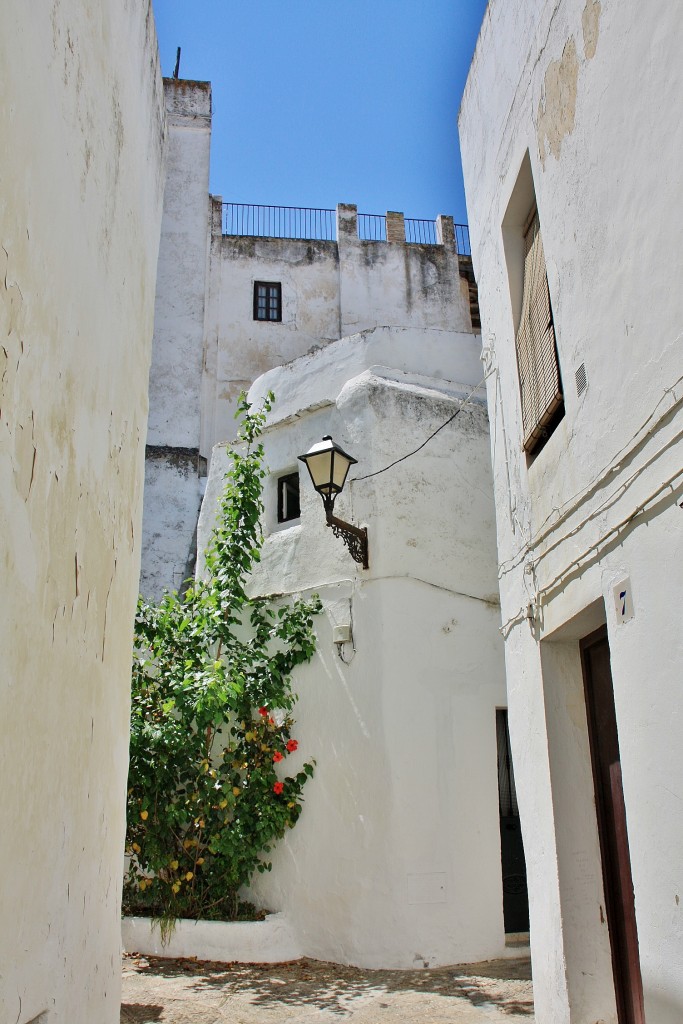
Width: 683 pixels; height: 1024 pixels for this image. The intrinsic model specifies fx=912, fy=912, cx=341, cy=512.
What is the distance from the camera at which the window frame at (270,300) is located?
18.0m

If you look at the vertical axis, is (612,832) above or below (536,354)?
below

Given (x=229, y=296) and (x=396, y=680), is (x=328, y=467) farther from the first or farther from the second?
(x=229, y=296)

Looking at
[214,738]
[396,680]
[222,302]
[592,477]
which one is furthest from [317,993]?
[222,302]

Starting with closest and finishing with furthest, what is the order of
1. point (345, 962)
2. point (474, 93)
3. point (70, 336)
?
1. point (70, 336)
2. point (474, 93)
3. point (345, 962)

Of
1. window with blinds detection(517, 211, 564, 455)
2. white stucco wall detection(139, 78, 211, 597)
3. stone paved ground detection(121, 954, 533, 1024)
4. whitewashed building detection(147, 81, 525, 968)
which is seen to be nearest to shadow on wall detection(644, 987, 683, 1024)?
stone paved ground detection(121, 954, 533, 1024)

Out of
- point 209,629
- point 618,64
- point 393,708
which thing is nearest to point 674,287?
point 618,64

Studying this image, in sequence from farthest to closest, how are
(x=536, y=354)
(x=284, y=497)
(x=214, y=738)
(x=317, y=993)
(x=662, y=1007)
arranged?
1. (x=284, y=497)
2. (x=214, y=738)
3. (x=317, y=993)
4. (x=536, y=354)
5. (x=662, y=1007)

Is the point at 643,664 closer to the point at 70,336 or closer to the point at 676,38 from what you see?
the point at 676,38

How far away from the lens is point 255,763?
8266mm

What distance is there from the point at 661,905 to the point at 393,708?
4637 millimetres

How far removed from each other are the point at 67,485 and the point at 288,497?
5.93m

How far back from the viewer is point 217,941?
24.4 feet

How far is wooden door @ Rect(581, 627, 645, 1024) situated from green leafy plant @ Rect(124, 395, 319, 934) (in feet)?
12.9

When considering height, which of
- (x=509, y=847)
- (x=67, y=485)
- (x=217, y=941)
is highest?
(x=67, y=485)
